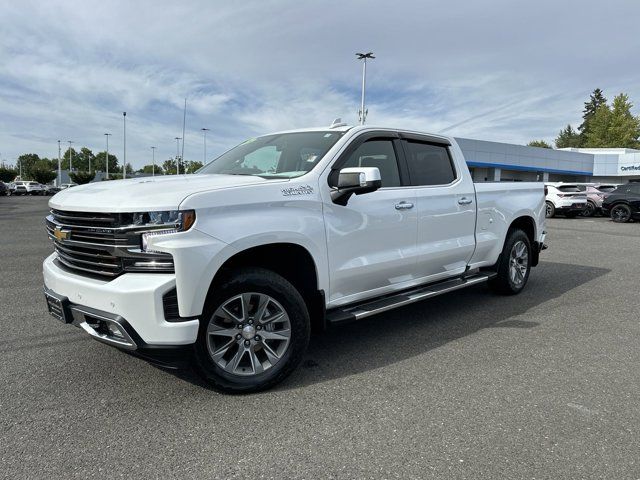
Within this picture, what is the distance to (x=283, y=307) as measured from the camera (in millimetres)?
3414

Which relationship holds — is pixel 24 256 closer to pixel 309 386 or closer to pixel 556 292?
pixel 309 386

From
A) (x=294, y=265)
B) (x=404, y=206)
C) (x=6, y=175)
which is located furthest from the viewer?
(x=6, y=175)

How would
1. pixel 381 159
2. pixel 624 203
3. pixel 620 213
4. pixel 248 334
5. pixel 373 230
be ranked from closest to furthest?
pixel 248 334
pixel 373 230
pixel 381 159
pixel 624 203
pixel 620 213

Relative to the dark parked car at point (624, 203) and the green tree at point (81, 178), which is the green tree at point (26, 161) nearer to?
the green tree at point (81, 178)

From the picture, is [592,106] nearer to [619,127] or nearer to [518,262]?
[619,127]

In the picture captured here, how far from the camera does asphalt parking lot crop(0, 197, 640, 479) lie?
254 cm

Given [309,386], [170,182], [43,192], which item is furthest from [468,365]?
[43,192]

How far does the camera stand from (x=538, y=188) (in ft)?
21.5

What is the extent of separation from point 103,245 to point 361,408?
198 centimetres

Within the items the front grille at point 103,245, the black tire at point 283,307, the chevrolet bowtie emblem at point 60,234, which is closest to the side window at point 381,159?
the black tire at point 283,307

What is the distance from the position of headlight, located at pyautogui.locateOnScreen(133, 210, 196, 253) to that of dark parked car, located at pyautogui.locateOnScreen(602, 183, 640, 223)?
21544mm

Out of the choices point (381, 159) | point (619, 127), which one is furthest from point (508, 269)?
point (619, 127)

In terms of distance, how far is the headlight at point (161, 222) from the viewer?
2896mm

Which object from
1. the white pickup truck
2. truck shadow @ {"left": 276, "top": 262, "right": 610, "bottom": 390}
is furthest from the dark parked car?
the white pickup truck
